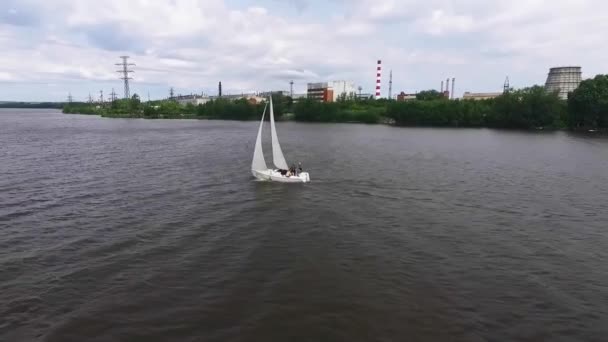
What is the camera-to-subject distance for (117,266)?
74.7 ft

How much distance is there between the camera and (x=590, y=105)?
463ft

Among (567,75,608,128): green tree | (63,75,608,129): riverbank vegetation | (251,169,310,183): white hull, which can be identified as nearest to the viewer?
(251,169,310,183): white hull

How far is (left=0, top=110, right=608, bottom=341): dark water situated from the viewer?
698 inches

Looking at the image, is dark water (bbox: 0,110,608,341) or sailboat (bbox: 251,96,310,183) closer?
dark water (bbox: 0,110,608,341)

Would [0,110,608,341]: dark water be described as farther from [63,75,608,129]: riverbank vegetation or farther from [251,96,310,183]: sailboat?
[63,75,608,129]: riverbank vegetation

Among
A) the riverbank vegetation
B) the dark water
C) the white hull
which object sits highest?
the riverbank vegetation

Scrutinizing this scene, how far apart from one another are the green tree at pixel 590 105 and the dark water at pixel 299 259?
115m

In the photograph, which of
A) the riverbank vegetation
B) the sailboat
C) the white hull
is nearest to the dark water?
the white hull

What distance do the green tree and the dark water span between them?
115159mm

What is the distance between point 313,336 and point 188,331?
5.31 meters

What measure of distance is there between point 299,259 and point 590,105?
515 ft

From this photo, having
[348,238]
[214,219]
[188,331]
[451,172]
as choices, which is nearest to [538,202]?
[451,172]

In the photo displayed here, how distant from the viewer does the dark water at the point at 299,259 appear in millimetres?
17719

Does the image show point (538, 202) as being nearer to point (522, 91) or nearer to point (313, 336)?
point (313, 336)
